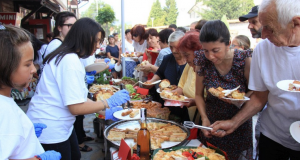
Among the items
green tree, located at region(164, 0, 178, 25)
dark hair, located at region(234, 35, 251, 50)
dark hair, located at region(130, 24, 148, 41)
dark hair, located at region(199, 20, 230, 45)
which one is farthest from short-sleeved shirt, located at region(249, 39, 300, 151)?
green tree, located at region(164, 0, 178, 25)

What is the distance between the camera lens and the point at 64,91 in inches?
61.4

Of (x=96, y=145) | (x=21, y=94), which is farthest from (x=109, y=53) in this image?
(x=96, y=145)

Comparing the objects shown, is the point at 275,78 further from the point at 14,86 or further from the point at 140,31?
the point at 140,31

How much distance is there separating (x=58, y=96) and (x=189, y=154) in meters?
1.05

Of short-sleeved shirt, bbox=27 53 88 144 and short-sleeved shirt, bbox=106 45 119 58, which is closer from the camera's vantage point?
short-sleeved shirt, bbox=27 53 88 144

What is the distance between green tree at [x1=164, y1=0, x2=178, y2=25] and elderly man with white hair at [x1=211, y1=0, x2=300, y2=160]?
191 feet

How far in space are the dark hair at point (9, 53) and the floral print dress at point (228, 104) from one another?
1.29 metres

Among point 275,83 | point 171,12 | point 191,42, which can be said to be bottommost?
point 275,83

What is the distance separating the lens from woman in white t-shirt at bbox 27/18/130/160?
61.6 inches

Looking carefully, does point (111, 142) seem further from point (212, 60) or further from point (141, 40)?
point (141, 40)

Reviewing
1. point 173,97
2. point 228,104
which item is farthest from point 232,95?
point 173,97

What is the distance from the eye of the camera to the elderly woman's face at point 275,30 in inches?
45.9

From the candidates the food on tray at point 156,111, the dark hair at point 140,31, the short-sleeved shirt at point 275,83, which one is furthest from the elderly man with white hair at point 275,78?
the dark hair at point 140,31

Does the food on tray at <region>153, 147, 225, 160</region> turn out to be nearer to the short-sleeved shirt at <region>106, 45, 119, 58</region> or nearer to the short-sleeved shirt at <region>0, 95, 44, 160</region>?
the short-sleeved shirt at <region>0, 95, 44, 160</region>
